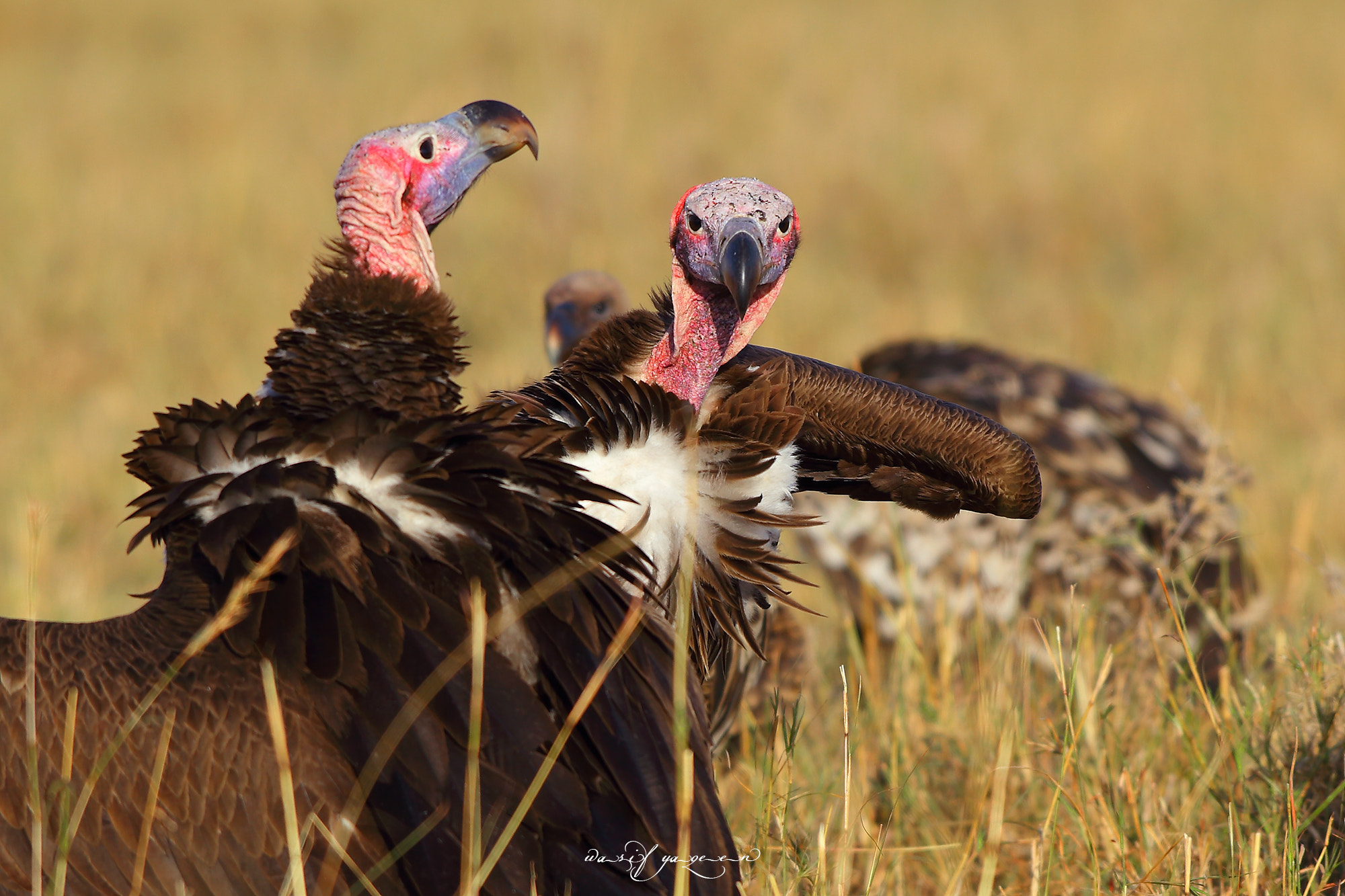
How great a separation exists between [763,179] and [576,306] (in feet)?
18.1

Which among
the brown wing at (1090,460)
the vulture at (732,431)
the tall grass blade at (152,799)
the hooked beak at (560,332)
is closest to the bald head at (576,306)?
the hooked beak at (560,332)

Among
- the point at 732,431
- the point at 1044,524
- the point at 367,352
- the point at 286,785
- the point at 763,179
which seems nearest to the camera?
the point at 286,785

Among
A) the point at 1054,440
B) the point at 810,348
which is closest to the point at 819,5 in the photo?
the point at 810,348

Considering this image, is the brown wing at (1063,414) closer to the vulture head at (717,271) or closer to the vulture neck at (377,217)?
the vulture head at (717,271)

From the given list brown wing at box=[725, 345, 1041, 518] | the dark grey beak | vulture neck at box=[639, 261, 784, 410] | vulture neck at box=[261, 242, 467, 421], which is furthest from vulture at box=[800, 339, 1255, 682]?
vulture neck at box=[261, 242, 467, 421]

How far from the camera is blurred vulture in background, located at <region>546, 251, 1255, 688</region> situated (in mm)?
4613

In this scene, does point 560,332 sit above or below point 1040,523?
above

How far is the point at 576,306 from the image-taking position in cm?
499

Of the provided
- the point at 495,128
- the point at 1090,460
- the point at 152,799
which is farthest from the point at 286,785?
the point at 1090,460

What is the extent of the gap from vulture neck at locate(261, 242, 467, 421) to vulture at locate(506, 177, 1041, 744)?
0.17m

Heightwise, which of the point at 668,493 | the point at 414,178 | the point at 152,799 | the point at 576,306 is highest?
the point at 576,306

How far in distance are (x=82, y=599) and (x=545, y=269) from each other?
164 inches

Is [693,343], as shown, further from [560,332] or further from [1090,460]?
[1090,460]

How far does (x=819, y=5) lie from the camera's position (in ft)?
47.4
